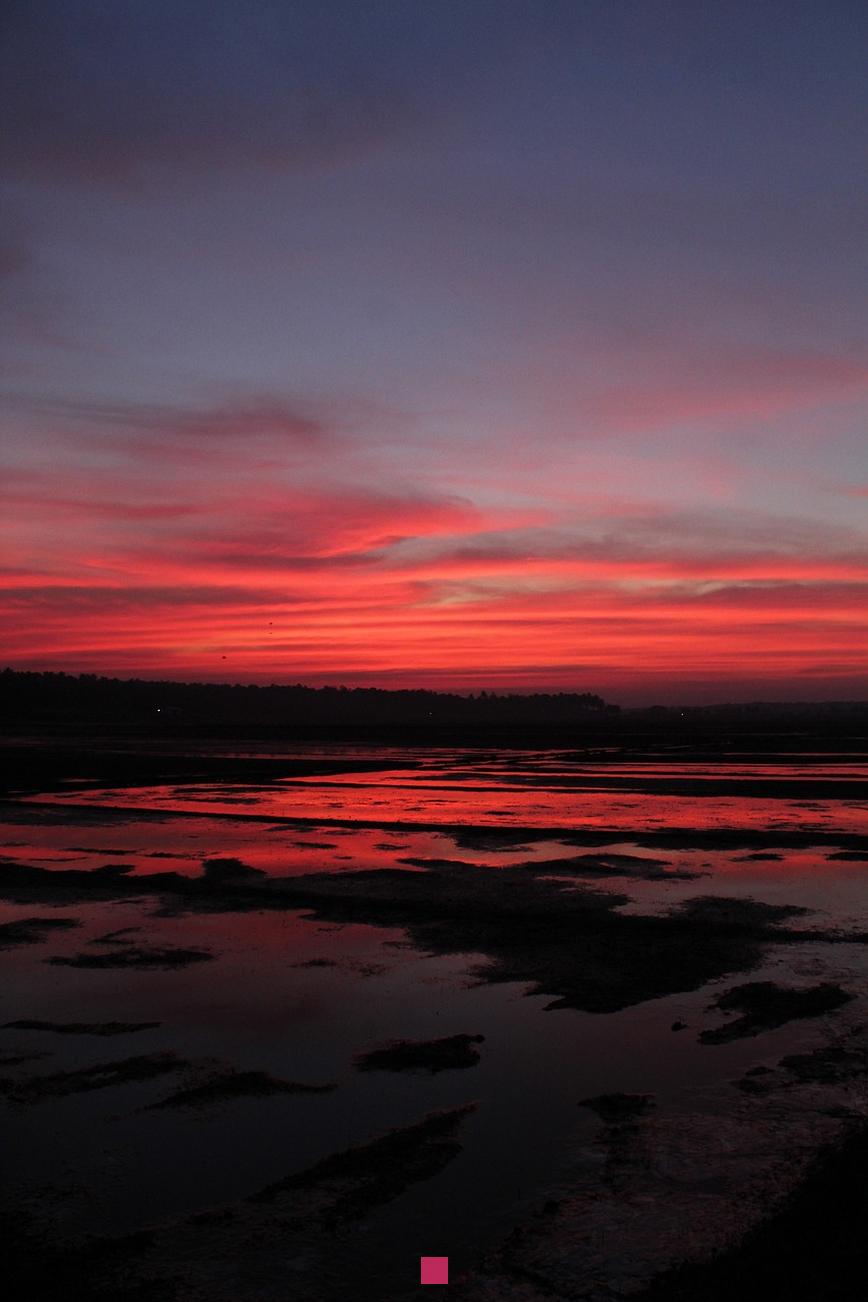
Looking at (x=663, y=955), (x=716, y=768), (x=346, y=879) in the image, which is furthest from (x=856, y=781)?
(x=663, y=955)

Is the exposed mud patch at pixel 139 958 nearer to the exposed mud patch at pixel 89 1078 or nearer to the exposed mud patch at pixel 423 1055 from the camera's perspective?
the exposed mud patch at pixel 89 1078

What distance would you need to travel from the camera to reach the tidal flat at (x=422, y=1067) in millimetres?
5547

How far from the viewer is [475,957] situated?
11.9 metres

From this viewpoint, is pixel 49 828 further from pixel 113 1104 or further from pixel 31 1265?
pixel 31 1265

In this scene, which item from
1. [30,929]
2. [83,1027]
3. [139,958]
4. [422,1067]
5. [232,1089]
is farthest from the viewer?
[30,929]

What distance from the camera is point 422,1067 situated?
8273 millimetres

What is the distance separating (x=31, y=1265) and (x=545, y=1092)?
12.2 feet

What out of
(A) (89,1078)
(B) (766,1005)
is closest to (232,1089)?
(A) (89,1078)

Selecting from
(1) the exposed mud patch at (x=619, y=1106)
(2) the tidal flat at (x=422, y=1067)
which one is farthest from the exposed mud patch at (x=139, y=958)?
(1) the exposed mud patch at (x=619, y=1106)

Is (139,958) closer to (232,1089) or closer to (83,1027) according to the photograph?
(83,1027)

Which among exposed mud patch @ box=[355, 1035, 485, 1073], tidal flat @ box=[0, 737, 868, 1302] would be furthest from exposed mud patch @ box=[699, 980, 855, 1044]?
exposed mud patch @ box=[355, 1035, 485, 1073]

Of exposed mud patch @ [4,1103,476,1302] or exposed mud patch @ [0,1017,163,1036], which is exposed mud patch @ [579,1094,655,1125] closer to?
exposed mud patch @ [4,1103,476,1302]

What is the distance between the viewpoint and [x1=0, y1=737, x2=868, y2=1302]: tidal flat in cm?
555

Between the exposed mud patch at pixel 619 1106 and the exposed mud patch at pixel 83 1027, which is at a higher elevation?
the exposed mud patch at pixel 619 1106
